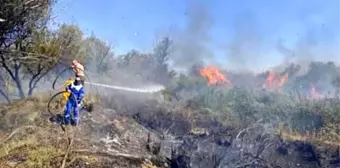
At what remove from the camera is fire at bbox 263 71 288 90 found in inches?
2092

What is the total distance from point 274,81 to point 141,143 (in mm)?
45244

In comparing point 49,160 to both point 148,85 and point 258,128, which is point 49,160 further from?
point 148,85

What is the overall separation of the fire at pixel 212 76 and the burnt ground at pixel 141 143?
2382cm

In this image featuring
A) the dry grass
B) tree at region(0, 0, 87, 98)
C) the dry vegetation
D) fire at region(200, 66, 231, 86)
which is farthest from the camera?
fire at region(200, 66, 231, 86)

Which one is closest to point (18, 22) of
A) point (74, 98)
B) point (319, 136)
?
point (74, 98)

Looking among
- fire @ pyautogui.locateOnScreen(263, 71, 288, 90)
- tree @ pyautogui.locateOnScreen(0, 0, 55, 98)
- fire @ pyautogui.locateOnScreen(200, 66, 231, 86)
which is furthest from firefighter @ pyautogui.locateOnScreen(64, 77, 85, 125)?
fire @ pyautogui.locateOnScreen(263, 71, 288, 90)

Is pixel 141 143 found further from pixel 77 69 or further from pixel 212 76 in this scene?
pixel 212 76

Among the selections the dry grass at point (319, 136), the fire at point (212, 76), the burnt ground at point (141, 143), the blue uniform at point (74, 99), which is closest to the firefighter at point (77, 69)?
the blue uniform at point (74, 99)

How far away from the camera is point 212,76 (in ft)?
172

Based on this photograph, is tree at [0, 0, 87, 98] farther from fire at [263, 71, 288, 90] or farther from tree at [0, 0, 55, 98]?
fire at [263, 71, 288, 90]

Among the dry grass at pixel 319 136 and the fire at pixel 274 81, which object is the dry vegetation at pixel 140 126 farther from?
the fire at pixel 274 81

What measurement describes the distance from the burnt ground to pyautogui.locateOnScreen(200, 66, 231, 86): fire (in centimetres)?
2382

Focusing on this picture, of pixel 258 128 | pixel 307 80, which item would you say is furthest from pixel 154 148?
pixel 307 80

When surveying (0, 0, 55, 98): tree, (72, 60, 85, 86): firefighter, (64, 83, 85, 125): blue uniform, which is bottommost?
(64, 83, 85, 125): blue uniform
